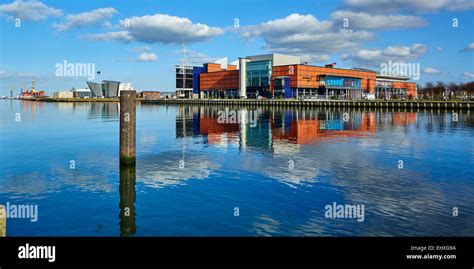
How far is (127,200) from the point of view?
18.7 meters

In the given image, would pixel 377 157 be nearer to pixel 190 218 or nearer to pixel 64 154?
pixel 190 218

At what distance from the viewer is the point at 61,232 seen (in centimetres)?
1445

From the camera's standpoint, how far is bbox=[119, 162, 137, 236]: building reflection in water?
14.9 m

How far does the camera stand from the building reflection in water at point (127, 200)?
14898 mm

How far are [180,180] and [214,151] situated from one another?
38.8 feet

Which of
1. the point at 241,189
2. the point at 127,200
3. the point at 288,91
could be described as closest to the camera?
the point at 127,200

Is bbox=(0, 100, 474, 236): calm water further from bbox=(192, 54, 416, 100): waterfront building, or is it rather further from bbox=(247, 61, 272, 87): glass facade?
bbox=(247, 61, 272, 87): glass facade
